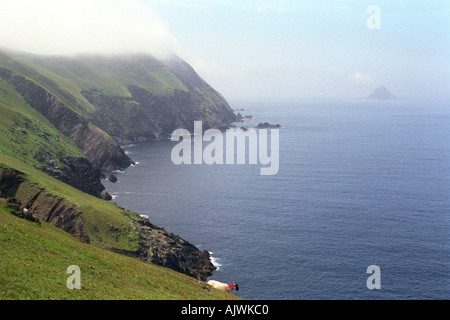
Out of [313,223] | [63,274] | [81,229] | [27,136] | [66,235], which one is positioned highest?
[27,136]

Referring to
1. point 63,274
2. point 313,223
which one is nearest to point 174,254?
point 313,223

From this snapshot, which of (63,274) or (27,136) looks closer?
(63,274)

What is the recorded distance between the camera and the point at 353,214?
125 metres

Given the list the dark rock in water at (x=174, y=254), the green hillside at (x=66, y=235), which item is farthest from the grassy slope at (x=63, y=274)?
the dark rock in water at (x=174, y=254)

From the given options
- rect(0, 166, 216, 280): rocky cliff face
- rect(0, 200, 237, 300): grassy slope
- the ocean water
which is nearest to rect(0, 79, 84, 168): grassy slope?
rect(0, 166, 216, 280): rocky cliff face

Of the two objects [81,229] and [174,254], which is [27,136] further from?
[174,254]

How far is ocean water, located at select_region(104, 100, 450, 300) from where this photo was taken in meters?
87.4

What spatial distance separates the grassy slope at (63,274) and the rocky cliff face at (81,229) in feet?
120

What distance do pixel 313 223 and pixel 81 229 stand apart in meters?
66.4

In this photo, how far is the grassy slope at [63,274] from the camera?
35562 mm

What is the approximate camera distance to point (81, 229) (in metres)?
94.9

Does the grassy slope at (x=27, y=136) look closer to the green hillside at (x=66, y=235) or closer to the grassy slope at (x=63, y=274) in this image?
the green hillside at (x=66, y=235)

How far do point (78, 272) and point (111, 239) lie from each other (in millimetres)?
54086
